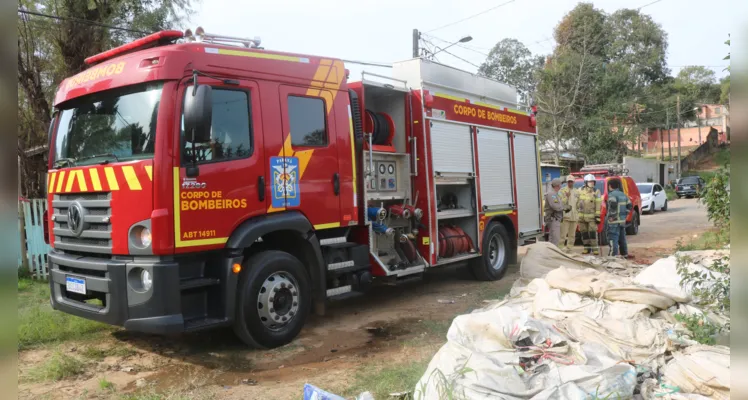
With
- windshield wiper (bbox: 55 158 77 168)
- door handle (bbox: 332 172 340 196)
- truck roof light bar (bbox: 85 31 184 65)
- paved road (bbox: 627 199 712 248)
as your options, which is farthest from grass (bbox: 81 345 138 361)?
paved road (bbox: 627 199 712 248)

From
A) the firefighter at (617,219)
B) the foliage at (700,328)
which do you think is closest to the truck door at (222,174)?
the foliage at (700,328)

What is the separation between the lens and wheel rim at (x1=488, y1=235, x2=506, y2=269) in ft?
29.6

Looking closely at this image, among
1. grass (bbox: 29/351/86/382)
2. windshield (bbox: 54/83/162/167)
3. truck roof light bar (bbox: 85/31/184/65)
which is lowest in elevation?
grass (bbox: 29/351/86/382)

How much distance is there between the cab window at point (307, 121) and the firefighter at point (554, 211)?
6.86 m

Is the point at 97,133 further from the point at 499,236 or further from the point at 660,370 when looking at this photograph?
the point at 499,236

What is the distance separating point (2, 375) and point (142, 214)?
12.6ft

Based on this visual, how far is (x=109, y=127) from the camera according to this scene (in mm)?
4863

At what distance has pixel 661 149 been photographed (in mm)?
41938

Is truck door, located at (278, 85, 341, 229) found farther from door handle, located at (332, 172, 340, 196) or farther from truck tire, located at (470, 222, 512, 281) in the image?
truck tire, located at (470, 222, 512, 281)

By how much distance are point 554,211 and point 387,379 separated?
26.3 ft

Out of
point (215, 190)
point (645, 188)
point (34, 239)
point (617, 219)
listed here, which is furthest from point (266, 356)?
point (645, 188)

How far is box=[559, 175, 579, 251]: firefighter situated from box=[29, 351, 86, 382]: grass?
915cm

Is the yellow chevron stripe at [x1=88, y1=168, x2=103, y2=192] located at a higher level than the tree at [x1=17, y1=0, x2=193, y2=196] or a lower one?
lower

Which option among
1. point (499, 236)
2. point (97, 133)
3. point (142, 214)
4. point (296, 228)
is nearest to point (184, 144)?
point (142, 214)
